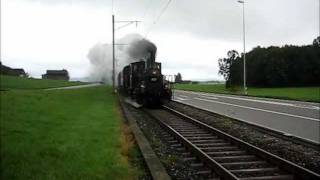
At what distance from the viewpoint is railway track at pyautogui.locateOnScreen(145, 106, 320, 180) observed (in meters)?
10.2

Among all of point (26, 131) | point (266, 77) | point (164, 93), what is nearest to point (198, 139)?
point (26, 131)

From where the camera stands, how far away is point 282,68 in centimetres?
6094

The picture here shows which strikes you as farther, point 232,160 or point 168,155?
point 168,155

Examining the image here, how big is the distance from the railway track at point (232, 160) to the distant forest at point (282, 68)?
23714 mm

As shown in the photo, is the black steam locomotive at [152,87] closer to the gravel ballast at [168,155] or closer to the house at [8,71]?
the gravel ballast at [168,155]

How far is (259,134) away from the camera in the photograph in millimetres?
17719

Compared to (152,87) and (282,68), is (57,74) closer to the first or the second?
(282,68)

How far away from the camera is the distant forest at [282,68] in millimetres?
47125

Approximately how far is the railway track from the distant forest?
23.7 m

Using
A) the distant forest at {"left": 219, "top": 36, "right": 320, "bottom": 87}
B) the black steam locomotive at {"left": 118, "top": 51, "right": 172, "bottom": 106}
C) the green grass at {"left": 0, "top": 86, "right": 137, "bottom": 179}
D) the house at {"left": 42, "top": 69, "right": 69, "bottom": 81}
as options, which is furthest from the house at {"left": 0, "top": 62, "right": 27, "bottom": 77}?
the green grass at {"left": 0, "top": 86, "right": 137, "bottom": 179}

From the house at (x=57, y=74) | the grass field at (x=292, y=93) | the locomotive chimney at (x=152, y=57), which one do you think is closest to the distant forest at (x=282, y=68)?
the grass field at (x=292, y=93)

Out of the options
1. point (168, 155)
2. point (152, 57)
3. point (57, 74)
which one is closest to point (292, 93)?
point (152, 57)

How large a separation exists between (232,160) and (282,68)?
50.4 m

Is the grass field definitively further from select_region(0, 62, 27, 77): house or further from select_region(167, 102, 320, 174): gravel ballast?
select_region(0, 62, 27, 77): house
